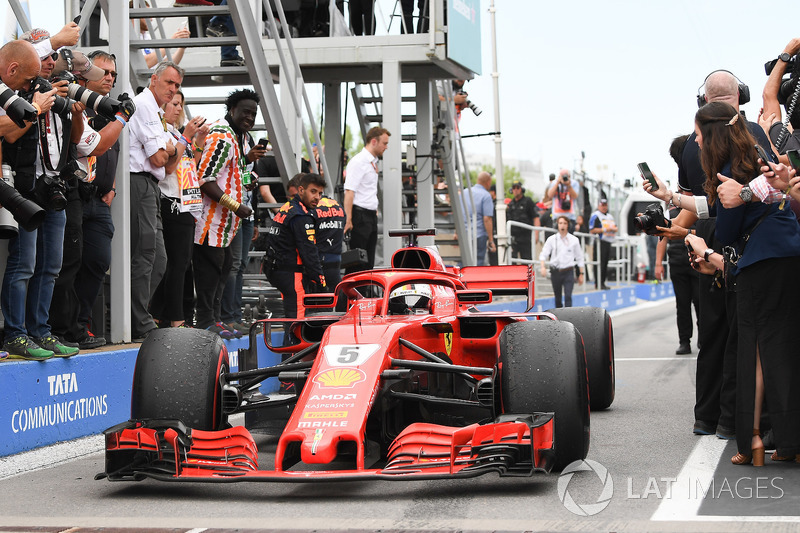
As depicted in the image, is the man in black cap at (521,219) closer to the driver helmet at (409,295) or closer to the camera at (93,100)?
the driver helmet at (409,295)

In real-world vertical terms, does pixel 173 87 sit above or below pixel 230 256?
above

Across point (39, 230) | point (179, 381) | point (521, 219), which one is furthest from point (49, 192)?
point (521, 219)

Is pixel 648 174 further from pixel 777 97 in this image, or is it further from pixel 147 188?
pixel 147 188

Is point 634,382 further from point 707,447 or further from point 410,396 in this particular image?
point 410,396

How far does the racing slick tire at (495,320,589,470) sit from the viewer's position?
545cm

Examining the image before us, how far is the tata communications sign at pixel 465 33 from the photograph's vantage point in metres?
13.8

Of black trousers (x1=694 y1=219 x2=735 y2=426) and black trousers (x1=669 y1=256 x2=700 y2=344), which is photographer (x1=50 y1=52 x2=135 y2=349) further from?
black trousers (x1=669 y1=256 x2=700 y2=344)

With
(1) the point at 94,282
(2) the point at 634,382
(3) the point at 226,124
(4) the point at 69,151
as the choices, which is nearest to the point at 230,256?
(3) the point at 226,124

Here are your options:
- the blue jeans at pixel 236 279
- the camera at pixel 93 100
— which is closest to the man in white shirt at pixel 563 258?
the blue jeans at pixel 236 279

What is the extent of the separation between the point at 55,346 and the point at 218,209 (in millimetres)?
2914

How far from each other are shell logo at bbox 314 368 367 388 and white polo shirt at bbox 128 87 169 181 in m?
3.85

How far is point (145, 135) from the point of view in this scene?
8.71m

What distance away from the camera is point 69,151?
24.6ft

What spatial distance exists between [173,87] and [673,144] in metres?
4.04
